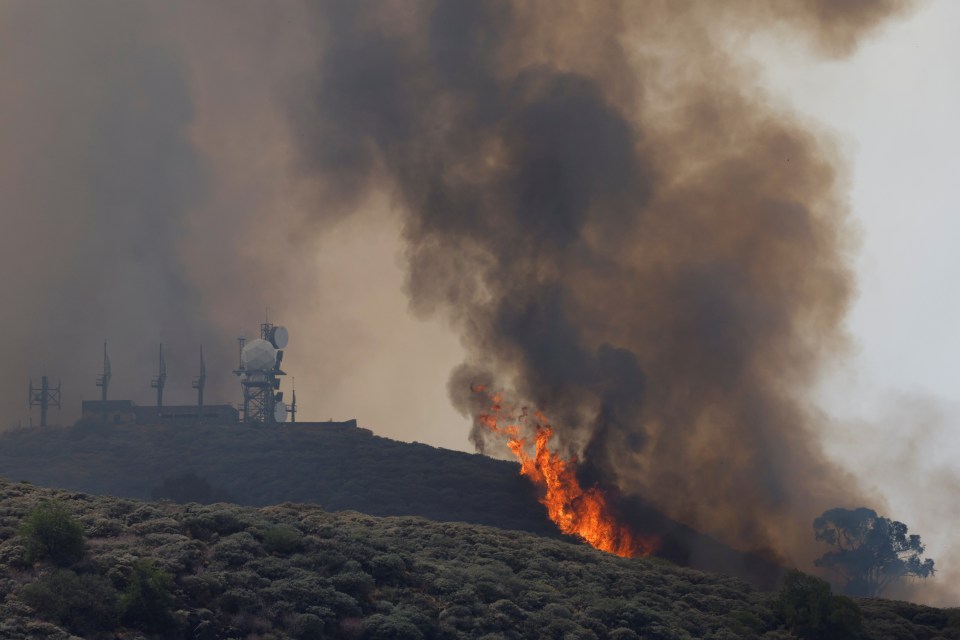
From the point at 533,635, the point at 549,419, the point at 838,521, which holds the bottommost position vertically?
the point at 533,635

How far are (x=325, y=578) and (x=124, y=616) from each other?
39.2 ft

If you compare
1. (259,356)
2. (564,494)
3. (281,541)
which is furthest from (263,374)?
(281,541)

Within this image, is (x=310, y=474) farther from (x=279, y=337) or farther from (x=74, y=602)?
(x=74, y=602)

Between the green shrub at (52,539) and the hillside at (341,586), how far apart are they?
43 cm

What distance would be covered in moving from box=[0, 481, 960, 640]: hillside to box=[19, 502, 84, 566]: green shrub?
0.43 m

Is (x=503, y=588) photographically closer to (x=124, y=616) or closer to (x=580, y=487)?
(x=124, y=616)

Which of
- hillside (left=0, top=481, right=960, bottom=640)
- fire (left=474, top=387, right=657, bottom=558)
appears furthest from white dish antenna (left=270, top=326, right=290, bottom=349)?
hillside (left=0, top=481, right=960, bottom=640)

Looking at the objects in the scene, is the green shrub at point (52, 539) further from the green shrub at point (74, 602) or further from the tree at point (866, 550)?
the tree at point (866, 550)

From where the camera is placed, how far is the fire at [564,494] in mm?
113312

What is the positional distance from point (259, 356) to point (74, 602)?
120 m

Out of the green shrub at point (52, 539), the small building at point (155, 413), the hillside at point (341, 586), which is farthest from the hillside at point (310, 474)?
the green shrub at point (52, 539)

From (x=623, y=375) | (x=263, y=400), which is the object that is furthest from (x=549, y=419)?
(x=263, y=400)

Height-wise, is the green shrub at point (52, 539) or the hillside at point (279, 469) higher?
the hillside at point (279, 469)

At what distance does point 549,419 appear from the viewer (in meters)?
125
